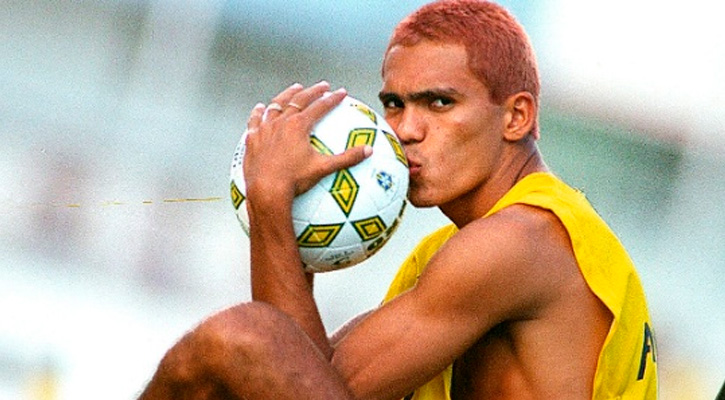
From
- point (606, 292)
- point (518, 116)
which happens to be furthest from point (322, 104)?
point (606, 292)

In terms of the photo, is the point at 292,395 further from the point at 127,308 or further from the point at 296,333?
the point at 127,308

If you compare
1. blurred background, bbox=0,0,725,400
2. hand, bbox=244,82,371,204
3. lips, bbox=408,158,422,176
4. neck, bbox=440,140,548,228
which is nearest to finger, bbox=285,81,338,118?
hand, bbox=244,82,371,204

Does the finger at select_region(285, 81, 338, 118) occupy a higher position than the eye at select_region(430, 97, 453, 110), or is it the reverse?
the eye at select_region(430, 97, 453, 110)

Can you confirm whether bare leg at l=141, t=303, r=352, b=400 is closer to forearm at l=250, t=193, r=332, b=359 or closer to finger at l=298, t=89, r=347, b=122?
forearm at l=250, t=193, r=332, b=359

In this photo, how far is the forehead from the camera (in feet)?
11.3

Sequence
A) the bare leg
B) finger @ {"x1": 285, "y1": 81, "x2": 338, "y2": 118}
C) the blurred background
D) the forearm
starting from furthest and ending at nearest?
1. the blurred background
2. finger @ {"x1": 285, "y1": 81, "x2": 338, "y2": 118}
3. the forearm
4. the bare leg

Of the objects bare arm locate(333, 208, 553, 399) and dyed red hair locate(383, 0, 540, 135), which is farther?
dyed red hair locate(383, 0, 540, 135)

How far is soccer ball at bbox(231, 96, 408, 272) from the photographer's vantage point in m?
3.29

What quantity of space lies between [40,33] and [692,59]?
3.16 metres

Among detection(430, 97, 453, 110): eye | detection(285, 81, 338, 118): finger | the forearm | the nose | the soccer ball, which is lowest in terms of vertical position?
the forearm

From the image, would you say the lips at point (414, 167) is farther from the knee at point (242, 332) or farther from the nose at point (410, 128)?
the knee at point (242, 332)

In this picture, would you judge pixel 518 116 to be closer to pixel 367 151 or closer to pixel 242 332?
pixel 367 151

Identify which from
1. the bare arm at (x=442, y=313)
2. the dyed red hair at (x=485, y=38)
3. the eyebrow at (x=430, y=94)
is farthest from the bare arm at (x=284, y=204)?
the dyed red hair at (x=485, y=38)

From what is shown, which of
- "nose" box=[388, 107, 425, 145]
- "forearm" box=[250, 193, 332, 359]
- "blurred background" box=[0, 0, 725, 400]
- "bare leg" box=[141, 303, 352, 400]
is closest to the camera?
"bare leg" box=[141, 303, 352, 400]
